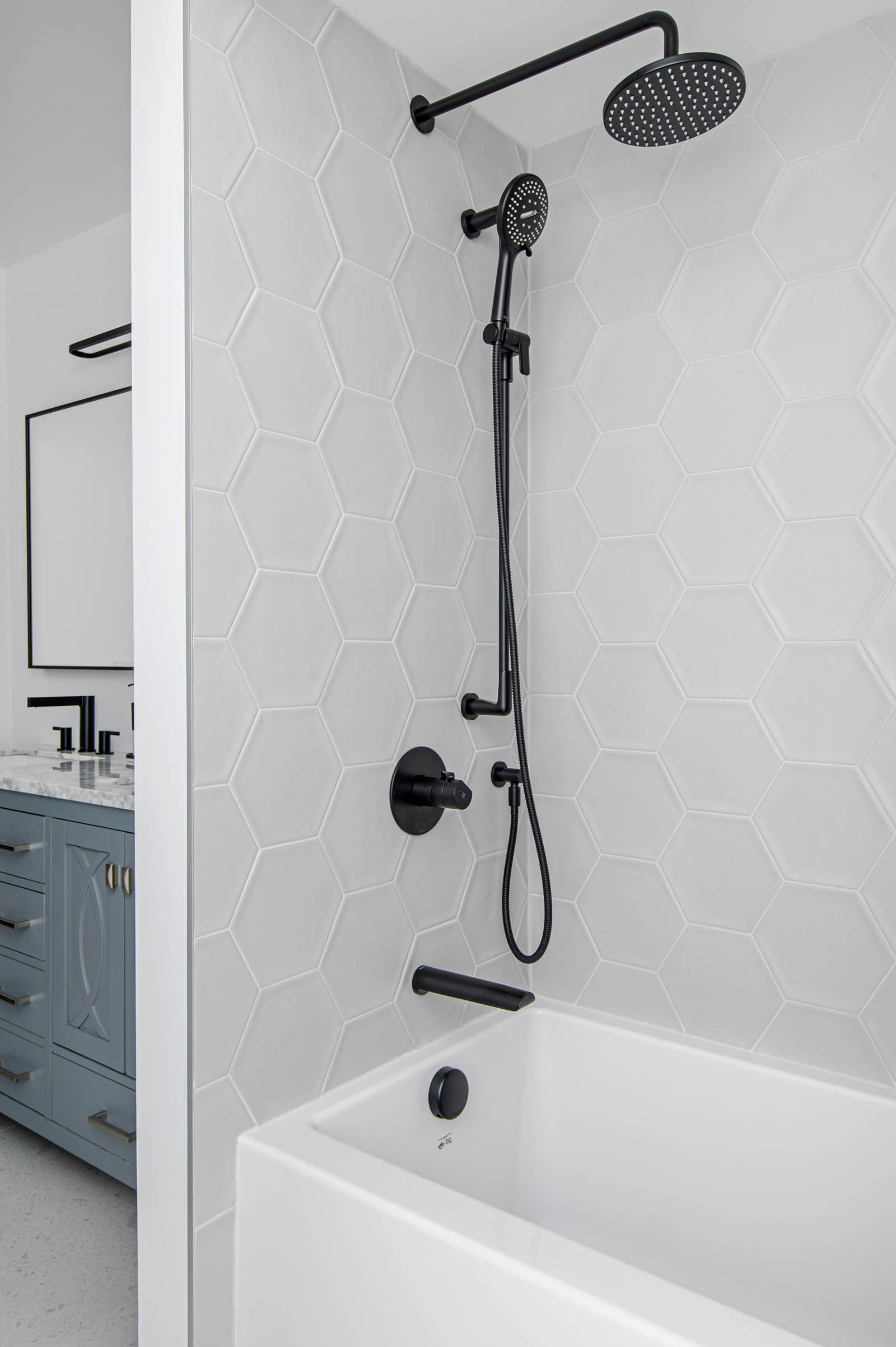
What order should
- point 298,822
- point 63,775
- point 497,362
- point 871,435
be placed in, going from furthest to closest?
point 63,775, point 497,362, point 871,435, point 298,822

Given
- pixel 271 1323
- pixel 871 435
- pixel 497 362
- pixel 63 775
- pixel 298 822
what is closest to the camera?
pixel 271 1323

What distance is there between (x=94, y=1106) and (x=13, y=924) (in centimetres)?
48

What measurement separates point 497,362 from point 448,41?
20.9 inches

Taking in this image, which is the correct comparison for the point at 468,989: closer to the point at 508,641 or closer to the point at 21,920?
the point at 508,641

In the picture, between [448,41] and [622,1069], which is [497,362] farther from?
[622,1069]

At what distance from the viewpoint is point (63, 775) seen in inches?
87.0

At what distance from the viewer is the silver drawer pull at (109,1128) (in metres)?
1.85

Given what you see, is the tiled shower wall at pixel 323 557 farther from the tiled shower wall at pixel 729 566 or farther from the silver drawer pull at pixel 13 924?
the silver drawer pull at pixel 13 924

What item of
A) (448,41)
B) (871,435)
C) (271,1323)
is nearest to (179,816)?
(271,1323)

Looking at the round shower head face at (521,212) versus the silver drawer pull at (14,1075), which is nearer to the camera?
the round shower head face at (521,212)

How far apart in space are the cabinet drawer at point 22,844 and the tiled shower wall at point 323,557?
Result: 42.7 inches

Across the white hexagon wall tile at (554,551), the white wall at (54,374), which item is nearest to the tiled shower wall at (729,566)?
the white hexagon wall tile at (554,551)

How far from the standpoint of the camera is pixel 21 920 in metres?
2.15

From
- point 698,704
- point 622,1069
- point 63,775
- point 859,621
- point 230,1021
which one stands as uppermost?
point 859,621
